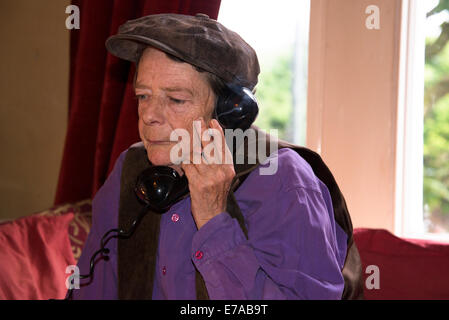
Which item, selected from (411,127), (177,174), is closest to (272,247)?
(177,174)

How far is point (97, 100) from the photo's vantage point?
189 centimetres

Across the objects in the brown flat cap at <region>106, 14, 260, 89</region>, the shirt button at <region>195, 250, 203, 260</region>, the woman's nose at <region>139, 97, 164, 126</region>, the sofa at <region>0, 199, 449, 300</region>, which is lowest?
the sofa at <region>0, 199, 449, 300</region>

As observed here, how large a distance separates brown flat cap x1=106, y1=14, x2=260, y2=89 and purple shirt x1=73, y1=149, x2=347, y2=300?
0.21 metres

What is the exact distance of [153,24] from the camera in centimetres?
105

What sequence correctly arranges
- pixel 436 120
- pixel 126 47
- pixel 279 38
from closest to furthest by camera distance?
1. pixel 126 47
2. pixel 436 120
3. pixel 279 38

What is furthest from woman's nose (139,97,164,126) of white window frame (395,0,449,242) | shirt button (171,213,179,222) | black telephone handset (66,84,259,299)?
white window frame (395,0,449,242)

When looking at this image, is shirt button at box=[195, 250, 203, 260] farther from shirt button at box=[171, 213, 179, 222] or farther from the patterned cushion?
the patterned cushion

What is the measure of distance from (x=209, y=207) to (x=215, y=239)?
0.22 ft

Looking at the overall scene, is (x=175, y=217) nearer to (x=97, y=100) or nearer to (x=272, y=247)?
(x=272, y=247)

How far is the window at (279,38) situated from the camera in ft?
5.88

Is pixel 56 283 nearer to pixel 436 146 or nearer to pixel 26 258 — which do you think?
pixel 26 258

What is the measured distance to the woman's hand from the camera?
98cm

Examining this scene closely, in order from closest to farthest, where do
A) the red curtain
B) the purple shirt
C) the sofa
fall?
1. the purple shirt
2. the sofa
3. the red curtain

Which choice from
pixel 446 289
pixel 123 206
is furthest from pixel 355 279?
pixel 123 206
